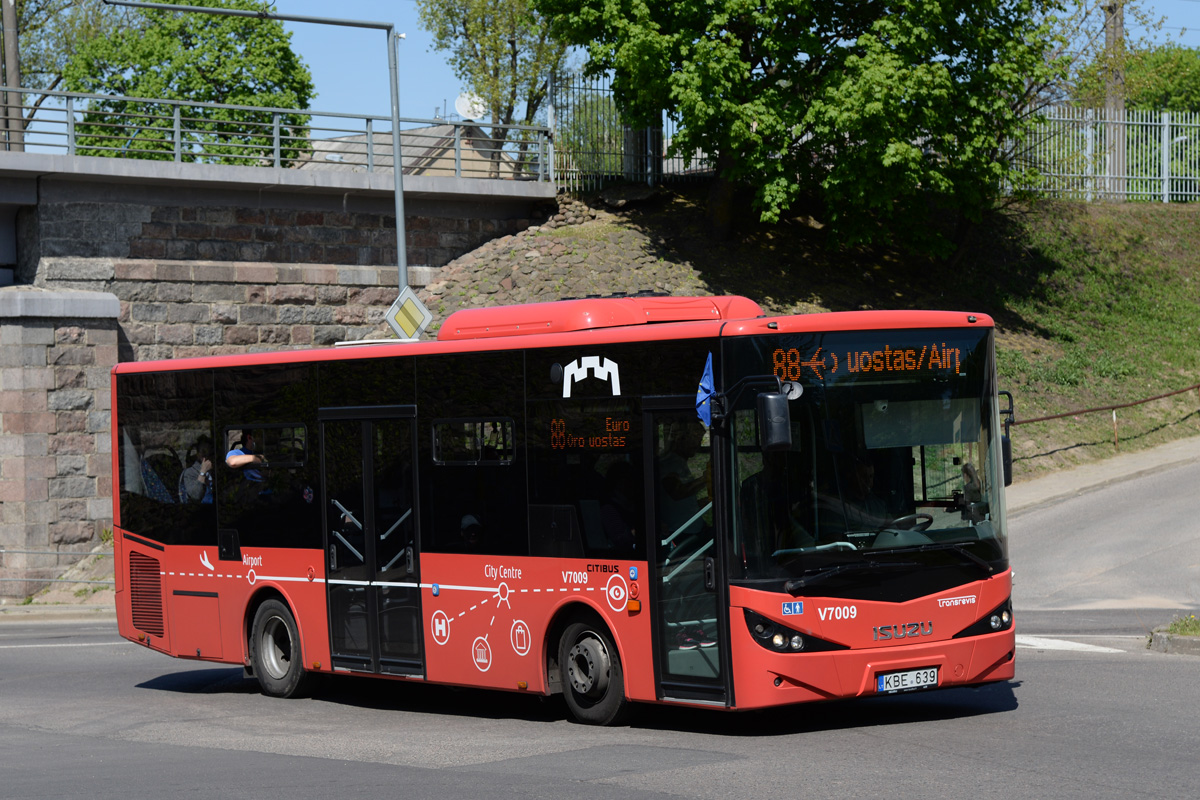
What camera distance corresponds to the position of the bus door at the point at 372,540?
11.5m

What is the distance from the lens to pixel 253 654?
1312 cm

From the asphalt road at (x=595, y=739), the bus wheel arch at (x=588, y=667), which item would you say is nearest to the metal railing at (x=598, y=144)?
the asphalt road at (x=595, y=739)

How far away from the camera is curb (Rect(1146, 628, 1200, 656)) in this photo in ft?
42.7

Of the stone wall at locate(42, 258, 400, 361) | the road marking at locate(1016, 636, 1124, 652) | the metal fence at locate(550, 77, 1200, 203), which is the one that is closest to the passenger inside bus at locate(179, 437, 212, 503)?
the road marking at locate(1016, 636, 1124, 652)

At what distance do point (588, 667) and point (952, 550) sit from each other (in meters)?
2.65

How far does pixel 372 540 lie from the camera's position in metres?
11.8

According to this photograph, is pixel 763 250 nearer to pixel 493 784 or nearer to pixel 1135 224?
pixel 1135 224

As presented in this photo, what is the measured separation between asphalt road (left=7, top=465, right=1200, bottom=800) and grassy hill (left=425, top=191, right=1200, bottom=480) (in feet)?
40.4

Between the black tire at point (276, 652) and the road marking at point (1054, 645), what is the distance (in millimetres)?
6923

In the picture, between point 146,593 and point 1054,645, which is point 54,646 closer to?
point 146,593

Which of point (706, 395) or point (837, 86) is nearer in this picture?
point (706, 395)

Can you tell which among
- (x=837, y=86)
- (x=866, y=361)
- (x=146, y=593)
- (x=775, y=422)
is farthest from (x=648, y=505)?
(x=837, y=86)

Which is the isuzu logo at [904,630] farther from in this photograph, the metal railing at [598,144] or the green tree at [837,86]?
the metal railing at [598,144]

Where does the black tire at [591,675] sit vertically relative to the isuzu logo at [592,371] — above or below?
below
